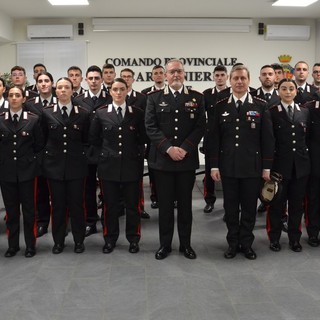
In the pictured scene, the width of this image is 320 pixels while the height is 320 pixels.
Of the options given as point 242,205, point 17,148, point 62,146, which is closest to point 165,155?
point 242,205

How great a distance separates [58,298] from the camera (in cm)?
292

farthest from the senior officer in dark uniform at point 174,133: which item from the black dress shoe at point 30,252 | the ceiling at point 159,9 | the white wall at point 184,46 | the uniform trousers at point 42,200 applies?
the white wall at point 184,46

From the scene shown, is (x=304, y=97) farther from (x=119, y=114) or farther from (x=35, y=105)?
(x=35, y=105)

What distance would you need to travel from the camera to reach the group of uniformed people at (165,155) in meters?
3.54

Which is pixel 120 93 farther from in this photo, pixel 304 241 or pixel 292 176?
pixel 304 241

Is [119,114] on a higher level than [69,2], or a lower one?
lower

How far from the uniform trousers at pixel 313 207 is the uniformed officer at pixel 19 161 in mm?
2507

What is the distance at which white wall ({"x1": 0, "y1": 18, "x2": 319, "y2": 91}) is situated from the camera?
9.49 metres

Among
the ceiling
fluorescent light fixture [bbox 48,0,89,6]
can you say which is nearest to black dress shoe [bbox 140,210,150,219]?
the ceiling

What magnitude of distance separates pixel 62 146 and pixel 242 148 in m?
1.56

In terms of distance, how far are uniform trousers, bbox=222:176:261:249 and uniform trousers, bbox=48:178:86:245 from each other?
131 cm

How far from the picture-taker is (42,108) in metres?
4.28

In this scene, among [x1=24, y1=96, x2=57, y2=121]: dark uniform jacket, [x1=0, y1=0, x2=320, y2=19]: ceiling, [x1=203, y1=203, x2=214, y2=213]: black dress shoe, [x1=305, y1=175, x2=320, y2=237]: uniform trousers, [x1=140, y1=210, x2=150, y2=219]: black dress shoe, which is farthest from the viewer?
[x1=0, y1=0, x2=320, y2=19]: ceiling

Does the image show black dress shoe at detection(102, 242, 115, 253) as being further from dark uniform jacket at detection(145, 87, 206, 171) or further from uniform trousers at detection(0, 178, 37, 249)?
dark uniform jacket at detection(145, 87, 206, 171)
